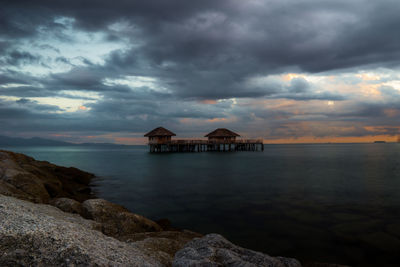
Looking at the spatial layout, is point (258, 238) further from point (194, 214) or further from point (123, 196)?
point (123, 196)

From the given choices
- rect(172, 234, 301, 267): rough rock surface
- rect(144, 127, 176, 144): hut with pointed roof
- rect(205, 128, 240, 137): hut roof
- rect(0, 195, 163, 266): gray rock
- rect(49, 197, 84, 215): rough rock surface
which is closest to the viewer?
rect(0, 195, 163, 266): gray rock

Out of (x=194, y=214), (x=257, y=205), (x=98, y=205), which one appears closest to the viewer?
(x=98, y=205)

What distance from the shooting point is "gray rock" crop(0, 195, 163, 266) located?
9.37 ft

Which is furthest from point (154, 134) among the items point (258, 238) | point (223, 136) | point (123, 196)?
point (258, 238)

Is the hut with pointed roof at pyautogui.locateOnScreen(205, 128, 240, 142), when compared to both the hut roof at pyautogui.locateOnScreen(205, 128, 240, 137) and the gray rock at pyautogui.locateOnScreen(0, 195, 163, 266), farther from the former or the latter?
the gray rock at pyautogui.locateOnScreen(0, 195, 163, 266)

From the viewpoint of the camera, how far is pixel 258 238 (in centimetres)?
898

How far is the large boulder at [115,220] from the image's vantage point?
6.71m

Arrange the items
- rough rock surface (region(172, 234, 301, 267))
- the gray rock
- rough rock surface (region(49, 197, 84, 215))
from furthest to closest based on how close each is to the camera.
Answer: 1. rough rock surface (region(49, 197, 84, 215))
2. rough rock surface (region(172, 234, 301, 267))
3. the gray rock

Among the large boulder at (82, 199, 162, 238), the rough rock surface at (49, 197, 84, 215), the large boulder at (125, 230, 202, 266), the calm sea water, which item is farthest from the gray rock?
the calm sea water

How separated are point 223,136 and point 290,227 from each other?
56.7 meters

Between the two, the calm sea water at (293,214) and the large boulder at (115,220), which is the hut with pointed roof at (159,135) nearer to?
the calm sea water at (293,214)

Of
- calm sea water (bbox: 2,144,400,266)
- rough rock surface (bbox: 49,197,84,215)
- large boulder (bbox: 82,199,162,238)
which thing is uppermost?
rough rock surface (bbox: 49,197,84,215)

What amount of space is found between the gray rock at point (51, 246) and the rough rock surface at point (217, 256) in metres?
0.54

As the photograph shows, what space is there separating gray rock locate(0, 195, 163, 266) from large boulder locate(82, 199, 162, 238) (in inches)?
126
